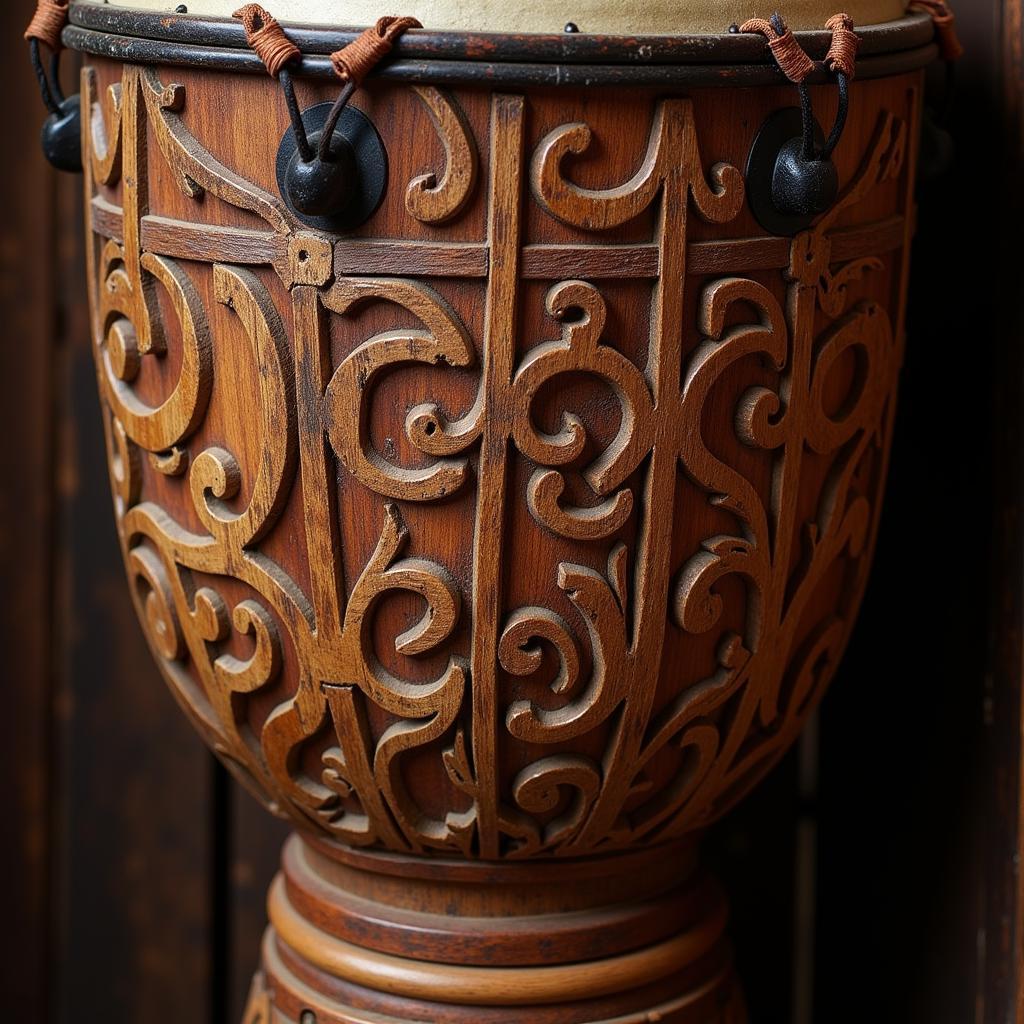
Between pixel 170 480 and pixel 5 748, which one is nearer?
pixel 170 480

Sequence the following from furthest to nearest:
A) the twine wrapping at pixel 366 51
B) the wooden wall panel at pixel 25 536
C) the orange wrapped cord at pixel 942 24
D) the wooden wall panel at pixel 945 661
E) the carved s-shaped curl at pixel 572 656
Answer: the wooden wall panel at pixel 25 536
the wooden wall panel at pixel 945 661
the orange wrapped cord at pixel 942 24
the carved s-shaped curl at pixel 572 656
the twine wrapping at pixel 366 51

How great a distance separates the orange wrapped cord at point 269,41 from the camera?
0.84 meters

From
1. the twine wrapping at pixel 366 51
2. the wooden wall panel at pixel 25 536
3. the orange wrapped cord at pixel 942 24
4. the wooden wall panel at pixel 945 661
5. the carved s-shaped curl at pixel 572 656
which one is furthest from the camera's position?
the wooden wall panel at pixel 25 536

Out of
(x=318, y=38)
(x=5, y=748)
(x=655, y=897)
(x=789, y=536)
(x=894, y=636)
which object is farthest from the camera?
(x=5, y=748)

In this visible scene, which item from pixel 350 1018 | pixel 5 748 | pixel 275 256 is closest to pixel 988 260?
pixel 275 256

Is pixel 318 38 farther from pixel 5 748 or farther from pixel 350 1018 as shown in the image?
pixel 5 748

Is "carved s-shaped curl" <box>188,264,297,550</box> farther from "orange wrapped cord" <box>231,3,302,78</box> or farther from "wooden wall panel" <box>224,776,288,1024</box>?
"wooden wall panel" <box>224,776,288,1024</box>

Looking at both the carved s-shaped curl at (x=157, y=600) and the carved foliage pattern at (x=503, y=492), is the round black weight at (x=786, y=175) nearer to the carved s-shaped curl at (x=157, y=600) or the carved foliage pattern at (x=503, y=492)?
the carved foliage pattern at (x=503, y=492)

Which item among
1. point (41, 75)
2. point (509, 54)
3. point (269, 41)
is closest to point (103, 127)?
point (41, 75)

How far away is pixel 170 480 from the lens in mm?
1019

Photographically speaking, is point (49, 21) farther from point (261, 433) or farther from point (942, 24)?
point (942, 24)

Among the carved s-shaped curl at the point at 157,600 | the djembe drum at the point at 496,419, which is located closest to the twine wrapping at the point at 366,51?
the djembe drum at the point at 496,419

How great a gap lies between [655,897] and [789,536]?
30 cm

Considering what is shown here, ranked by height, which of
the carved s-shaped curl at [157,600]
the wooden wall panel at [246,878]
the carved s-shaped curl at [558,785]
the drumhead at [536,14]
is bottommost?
the wooden wall panel at [246,878]
